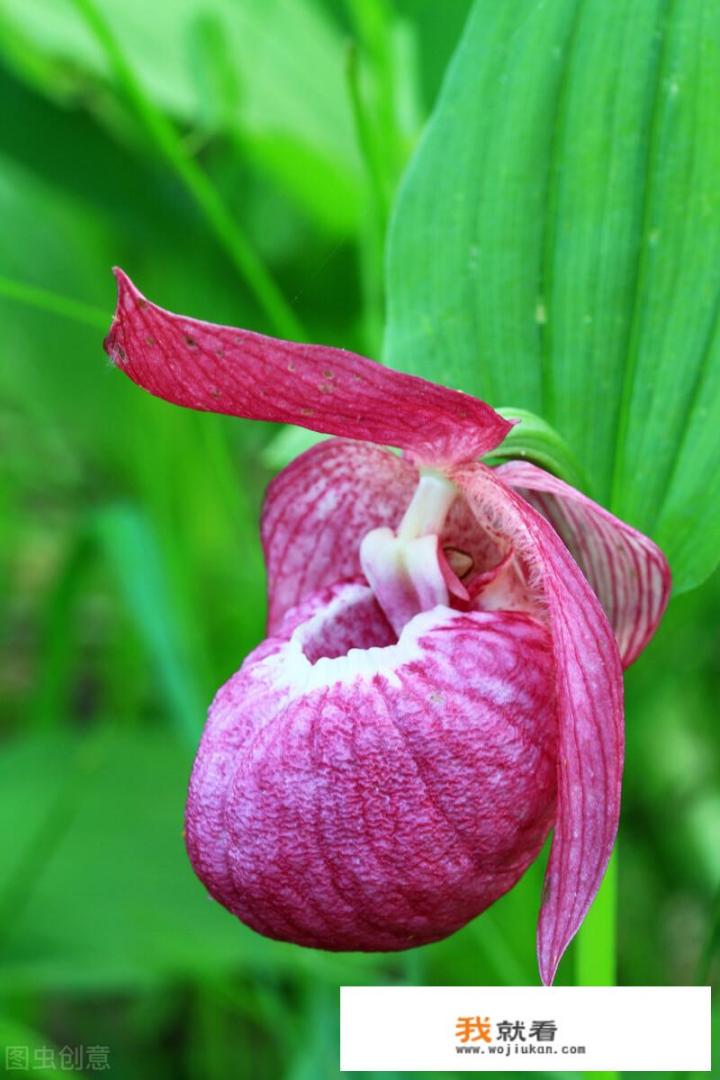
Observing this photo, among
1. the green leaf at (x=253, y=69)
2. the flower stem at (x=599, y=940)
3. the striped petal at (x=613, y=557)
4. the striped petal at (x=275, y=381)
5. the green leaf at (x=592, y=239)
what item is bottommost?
the flower stem at (x=599, y=940)

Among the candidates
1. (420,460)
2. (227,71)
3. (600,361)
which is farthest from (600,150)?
(227,71)

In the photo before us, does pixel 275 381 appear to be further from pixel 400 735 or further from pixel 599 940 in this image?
pixel 599 940

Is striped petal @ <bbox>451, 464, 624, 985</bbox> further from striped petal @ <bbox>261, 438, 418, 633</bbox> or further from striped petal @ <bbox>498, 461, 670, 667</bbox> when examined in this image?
striped petal @ <bbox>261, 438, 418, 633</bbox>

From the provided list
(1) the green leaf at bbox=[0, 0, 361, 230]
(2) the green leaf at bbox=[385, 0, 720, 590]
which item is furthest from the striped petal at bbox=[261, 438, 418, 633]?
(1) the green leaf at bbox=[0, 0, 361, 230]

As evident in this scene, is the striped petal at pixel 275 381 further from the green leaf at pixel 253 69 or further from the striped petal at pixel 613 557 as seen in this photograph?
the green leaf at pixel 253 69

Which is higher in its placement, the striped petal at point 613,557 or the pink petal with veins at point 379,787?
the striped petal at point 613,557

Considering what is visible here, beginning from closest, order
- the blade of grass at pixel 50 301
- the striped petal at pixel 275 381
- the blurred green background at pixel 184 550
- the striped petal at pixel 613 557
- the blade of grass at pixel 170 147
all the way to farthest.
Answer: the striped petal at pixel 275 381
the striped petal at pixel 613 557
the blade of grass at pixel 50 301
the blade of grass at pixel 170 147
the blurred green background at pixel 184 550

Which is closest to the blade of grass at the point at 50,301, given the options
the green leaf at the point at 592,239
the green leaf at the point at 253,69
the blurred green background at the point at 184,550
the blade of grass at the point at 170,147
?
the blurred green background at the point at 184,550
